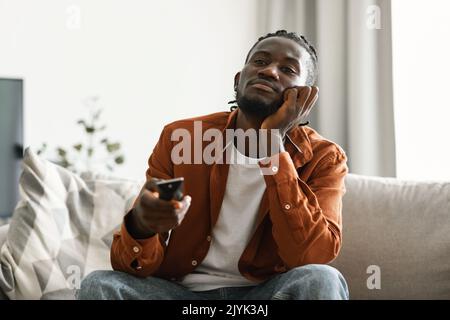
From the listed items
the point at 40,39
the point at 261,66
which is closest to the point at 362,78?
the point at 261,66

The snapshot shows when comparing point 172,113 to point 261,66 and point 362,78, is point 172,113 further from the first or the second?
point 261,66

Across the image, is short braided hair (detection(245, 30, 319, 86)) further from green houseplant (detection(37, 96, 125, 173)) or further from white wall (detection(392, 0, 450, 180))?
green houseplant (detection(37, 96, 125, 173))

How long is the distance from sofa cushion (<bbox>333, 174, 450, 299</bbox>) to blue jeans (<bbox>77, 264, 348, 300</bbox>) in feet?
1.91

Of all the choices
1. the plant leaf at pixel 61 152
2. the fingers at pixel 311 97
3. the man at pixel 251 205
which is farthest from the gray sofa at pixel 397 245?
the plant leaf at pixel 61 152

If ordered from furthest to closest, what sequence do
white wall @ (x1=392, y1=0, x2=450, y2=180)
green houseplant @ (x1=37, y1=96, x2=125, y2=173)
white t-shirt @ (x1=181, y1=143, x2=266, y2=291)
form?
green houseplant @ (x1=37, y1=96, x2=125, y2=173) < white wall @ (x1=392, y1=0, x2=450, y2=180) < white t-shirt @ (x1=181, y1=143, x2=266, y2=291)

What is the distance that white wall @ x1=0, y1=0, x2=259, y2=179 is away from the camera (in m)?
3.04

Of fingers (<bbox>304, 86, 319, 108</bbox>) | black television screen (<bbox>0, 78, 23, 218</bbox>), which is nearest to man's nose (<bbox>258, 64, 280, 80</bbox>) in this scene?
fingers (<bbox>304, 86, 319, 108</bbox>)

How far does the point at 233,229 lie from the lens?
1622mm

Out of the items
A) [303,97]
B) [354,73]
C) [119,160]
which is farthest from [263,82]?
[119,160]

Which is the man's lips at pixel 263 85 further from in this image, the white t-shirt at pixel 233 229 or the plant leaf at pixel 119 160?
the plant leaf at pixel 119 160

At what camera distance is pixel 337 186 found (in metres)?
1.67

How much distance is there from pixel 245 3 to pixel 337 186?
190 cm

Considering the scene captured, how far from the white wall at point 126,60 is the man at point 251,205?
1453 millimetres

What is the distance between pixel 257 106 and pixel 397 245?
709 millimetres
